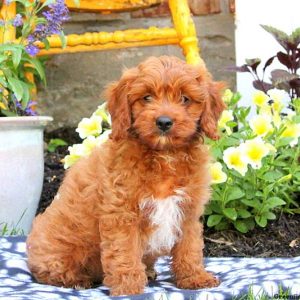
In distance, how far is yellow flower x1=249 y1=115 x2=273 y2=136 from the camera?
180 inches

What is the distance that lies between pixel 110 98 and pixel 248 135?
4.82ft

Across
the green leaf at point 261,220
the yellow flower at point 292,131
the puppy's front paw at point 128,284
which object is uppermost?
the yellow flower at point 292,131

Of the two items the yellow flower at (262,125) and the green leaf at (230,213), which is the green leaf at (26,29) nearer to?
the yellow flower at (262,125)

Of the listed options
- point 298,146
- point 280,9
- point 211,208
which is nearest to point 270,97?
point 298,146

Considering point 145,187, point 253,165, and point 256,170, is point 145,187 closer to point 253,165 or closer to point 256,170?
point 253,165

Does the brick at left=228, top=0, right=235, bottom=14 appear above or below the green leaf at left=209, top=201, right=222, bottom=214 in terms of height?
above

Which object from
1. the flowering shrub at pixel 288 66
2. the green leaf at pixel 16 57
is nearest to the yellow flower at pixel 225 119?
the flowering shrub at pixel 288 66

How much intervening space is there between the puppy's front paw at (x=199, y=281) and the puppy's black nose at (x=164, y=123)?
0.87 m


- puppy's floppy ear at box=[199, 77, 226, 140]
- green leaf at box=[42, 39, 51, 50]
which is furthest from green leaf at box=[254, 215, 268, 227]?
green leaf at box=[42, 39, 51, 50]

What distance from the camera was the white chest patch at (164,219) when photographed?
3.50 meters

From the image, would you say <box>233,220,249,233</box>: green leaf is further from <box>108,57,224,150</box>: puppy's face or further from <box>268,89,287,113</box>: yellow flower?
<box>108,57,224,150</box>: puppy's face

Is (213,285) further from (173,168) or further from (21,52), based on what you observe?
(21,52)

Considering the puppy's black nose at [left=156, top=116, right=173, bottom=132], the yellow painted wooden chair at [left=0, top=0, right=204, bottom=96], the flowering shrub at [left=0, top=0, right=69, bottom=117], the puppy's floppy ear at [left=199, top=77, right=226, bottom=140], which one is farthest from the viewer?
the yellow painted wooden chair at [left=0, top=0, right=204, bottom=96]

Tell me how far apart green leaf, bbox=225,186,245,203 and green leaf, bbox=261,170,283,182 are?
0.18 metres
